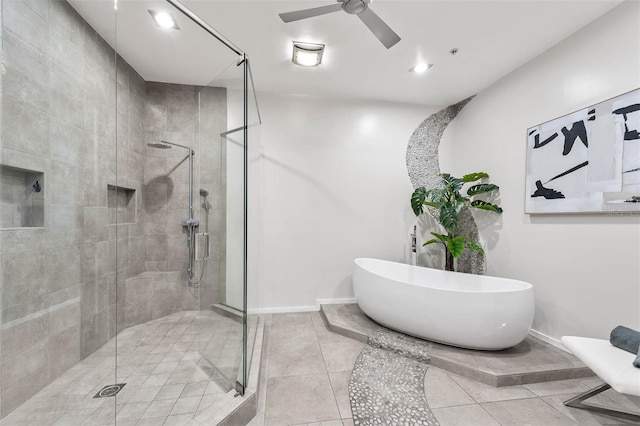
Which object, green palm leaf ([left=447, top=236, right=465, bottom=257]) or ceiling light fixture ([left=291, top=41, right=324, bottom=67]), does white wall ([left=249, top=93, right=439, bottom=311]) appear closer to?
green palm leaf ([left=447, top=236, right=465, bottom=257])

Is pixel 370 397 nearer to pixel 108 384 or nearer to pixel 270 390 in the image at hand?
pixel 270 390

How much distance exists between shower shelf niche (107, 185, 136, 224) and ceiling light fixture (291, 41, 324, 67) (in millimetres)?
1811

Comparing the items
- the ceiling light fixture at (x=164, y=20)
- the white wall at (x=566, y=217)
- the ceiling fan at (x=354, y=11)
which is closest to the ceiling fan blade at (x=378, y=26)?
the ceiling fan at (x=354, y=11)

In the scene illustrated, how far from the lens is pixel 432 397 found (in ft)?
4.93

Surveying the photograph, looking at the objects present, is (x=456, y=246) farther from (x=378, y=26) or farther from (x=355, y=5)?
(x=355, y=5)

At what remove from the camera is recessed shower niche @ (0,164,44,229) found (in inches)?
44.7

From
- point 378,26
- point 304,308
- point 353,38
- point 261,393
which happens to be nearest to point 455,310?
point 261,393

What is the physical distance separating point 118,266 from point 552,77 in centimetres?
397

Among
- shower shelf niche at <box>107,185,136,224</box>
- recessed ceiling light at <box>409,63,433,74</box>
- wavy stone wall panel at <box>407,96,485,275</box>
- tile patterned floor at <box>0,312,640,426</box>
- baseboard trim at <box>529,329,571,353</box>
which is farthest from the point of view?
wavy stone wall panel at <box>407,96,485,275</box>

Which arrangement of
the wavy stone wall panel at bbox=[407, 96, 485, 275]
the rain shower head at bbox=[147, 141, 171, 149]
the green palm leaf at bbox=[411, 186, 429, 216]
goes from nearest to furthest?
the rain shower head at bbox=[147, 141, 171, 149]
the green palm leaf at bbox=[411, 186, 429, 216]
the wavy stone wall panel at bbox=[407, 96, 485, 275]

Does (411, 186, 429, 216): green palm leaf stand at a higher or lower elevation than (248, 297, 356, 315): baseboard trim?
higher

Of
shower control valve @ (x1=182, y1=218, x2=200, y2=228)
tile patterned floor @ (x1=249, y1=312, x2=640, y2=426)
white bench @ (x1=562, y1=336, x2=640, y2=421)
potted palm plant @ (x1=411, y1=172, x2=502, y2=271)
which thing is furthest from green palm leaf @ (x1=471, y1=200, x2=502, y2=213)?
shower control valve @ (x1=182, y1=218, x2=200, y2=228)

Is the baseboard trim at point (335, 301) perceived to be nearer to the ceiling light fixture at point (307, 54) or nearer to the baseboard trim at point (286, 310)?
the baseboard trim at point (286, 310)

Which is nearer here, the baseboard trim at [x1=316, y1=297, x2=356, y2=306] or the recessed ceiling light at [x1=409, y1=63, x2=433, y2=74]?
the recessed ceiling light at [x1=409, y1=63, x2=433, y2=74]
